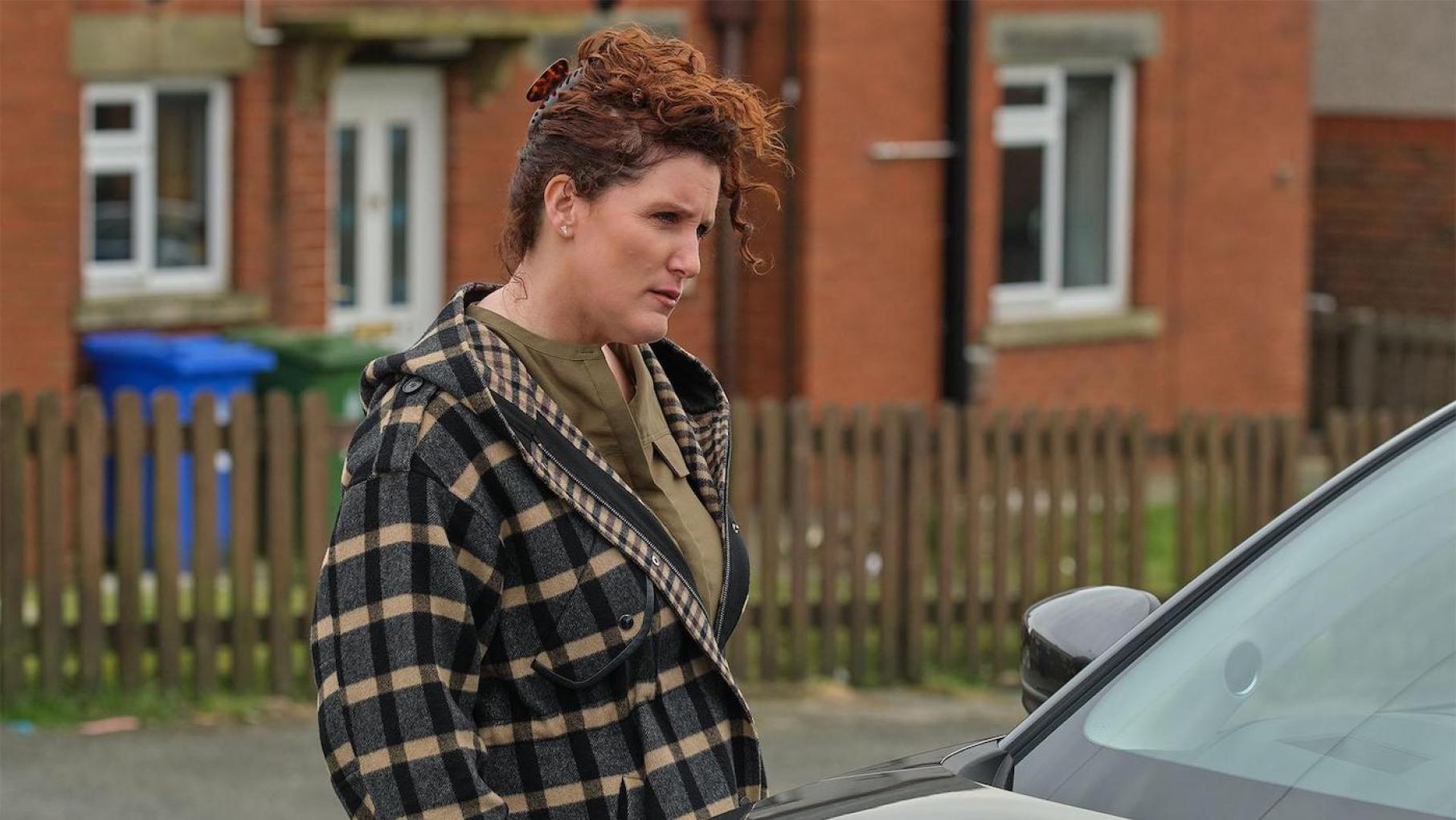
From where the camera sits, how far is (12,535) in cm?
794

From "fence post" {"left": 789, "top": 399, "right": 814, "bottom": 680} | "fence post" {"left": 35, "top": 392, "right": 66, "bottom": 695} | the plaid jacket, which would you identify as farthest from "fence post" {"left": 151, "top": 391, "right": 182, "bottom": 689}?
the plaid jacket

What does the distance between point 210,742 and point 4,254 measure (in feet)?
11.5

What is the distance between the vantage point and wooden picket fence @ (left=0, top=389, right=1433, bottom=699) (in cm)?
796

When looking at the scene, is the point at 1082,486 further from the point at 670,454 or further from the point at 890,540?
the point at 670,454

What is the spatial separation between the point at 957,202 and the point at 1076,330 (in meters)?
2.28

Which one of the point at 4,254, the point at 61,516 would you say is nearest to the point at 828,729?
the point at 61,516

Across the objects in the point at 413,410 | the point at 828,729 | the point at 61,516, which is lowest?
the point at 828,729

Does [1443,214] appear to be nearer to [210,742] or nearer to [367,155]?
[367,155]

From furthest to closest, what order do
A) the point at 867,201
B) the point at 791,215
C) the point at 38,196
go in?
the point at 867,201 < the point at 791,215 < the point at 38,196

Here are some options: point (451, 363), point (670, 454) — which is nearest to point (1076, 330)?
point (670, 454)

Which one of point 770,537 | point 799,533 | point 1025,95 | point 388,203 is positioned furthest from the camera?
point 1025,95

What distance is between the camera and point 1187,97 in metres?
14.6

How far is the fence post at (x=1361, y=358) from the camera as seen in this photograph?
646 inches

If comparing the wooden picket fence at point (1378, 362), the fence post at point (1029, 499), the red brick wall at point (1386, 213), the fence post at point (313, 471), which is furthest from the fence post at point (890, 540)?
the red brick wall at point (1386, 213)
